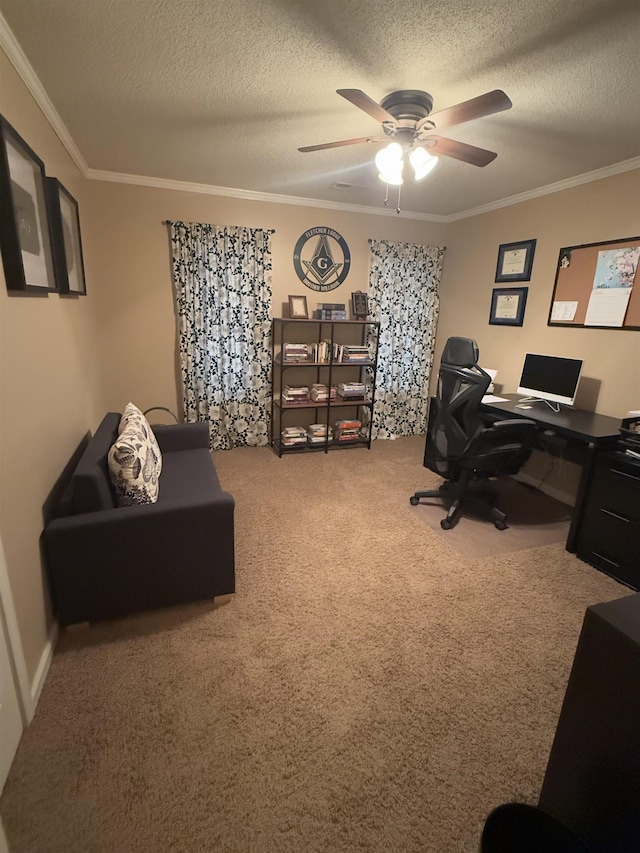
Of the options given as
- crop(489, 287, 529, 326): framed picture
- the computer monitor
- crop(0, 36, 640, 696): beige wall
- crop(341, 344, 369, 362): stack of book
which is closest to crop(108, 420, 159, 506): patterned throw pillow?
crop(0, 36, 640, 696): beige wall

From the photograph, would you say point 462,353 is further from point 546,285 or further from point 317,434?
point 317,434

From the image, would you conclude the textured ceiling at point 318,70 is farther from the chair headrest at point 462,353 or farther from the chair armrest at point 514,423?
the chair armrest at point 514,423

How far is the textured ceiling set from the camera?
1.46m

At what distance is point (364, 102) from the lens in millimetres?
1637

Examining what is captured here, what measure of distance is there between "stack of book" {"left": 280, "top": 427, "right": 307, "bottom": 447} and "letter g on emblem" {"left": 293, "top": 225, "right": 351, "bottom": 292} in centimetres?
146

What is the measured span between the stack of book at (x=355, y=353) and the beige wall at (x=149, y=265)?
0.62 metres

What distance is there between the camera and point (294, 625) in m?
1.95

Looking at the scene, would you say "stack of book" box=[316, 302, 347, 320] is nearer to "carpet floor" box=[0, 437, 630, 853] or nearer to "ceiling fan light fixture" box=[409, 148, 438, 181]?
"ceiling fan light fixture" box=[409, 148, 438, 181]

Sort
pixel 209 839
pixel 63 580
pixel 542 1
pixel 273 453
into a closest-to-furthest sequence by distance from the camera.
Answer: pixel 209 839 < pixel 542 1 < pixel 63 580 < pixel 273 453

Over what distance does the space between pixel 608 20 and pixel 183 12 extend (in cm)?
151

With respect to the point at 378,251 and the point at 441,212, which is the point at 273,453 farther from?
the point at 441,212

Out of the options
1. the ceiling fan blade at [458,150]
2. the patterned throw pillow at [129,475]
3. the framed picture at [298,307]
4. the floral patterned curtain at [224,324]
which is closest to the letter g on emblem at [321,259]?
the framed picture at [298,307]

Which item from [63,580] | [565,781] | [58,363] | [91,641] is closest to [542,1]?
[565,781]

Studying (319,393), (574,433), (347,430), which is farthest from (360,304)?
(574,433)
